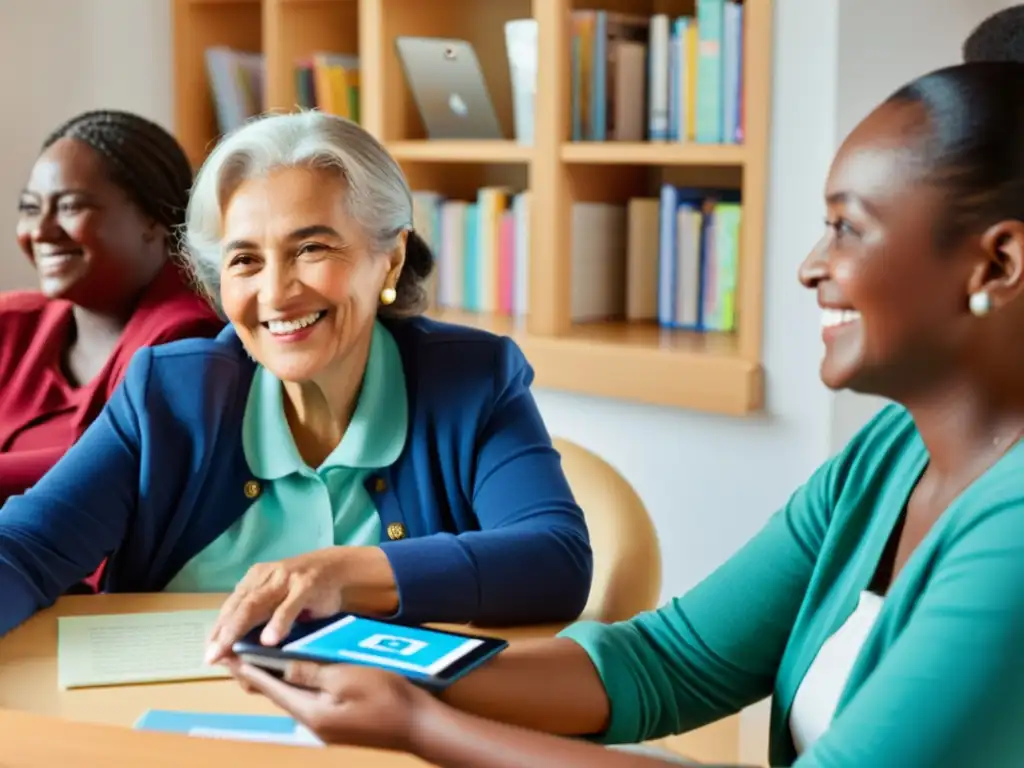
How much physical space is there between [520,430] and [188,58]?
2450 mm

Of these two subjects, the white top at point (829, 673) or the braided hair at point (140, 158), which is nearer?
the white top at point (829, 673)

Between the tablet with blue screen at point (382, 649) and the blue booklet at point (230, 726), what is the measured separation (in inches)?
3.2

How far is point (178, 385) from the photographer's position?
5.49ft

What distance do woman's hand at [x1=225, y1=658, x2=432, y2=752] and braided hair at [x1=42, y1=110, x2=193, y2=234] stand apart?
1315mm

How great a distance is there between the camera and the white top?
113 cm

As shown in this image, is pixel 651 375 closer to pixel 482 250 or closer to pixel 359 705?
pixel 482 250

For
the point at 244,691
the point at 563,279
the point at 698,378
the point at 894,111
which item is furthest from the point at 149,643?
the point at 563,279

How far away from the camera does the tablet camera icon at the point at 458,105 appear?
340 centimetres

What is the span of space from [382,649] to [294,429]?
598 millimetres

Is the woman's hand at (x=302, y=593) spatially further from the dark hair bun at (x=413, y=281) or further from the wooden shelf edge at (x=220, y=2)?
the wooden shelf edge at (x=220, y=2)

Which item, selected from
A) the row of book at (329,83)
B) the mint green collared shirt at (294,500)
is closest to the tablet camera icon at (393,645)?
the mint green collared shirt at (294,500)

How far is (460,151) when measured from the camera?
3240 mm

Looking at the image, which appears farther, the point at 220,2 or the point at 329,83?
the point at 220,2

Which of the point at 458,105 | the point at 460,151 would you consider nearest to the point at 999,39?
the point at 460,151
